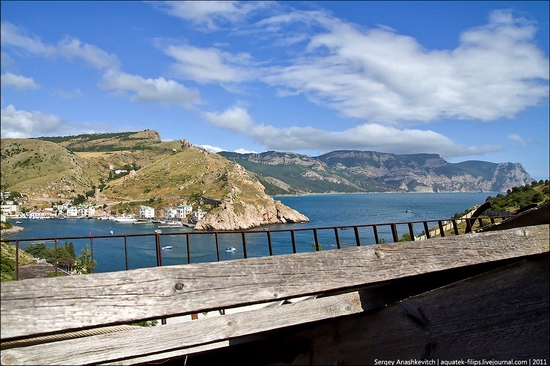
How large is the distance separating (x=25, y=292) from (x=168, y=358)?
1673mm

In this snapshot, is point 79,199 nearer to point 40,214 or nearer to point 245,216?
point 40,214

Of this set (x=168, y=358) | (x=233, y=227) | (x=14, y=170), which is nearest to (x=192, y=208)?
(x=233, y=227)

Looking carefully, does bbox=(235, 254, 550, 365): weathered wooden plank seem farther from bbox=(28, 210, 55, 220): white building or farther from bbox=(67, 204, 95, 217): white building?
bbox=(28, 210, 55, 220): white building

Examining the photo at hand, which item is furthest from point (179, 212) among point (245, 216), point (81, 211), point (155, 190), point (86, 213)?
point (81, 211)

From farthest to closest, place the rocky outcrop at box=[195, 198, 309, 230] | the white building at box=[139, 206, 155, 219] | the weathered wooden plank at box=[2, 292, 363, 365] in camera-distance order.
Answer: the white building at box=[139, 206, 155, 219], the rocky outcrop at box=[195, 198, 309, 230], the weathered wooden plank at box=[2, 292, 363, 365]

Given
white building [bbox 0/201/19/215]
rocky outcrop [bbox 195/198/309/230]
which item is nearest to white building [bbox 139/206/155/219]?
rocky outcrop [bbox 195/198/309/230]

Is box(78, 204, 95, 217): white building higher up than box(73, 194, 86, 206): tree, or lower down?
lower down

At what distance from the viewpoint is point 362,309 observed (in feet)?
9.25

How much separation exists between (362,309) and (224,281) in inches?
47.2

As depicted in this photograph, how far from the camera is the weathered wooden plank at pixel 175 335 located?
2350 millimetres

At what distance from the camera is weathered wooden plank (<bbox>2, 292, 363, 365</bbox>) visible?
2350mm

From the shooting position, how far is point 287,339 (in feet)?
9.85

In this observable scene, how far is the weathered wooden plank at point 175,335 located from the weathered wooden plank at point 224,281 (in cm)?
41

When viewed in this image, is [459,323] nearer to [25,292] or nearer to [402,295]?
[402,295]
